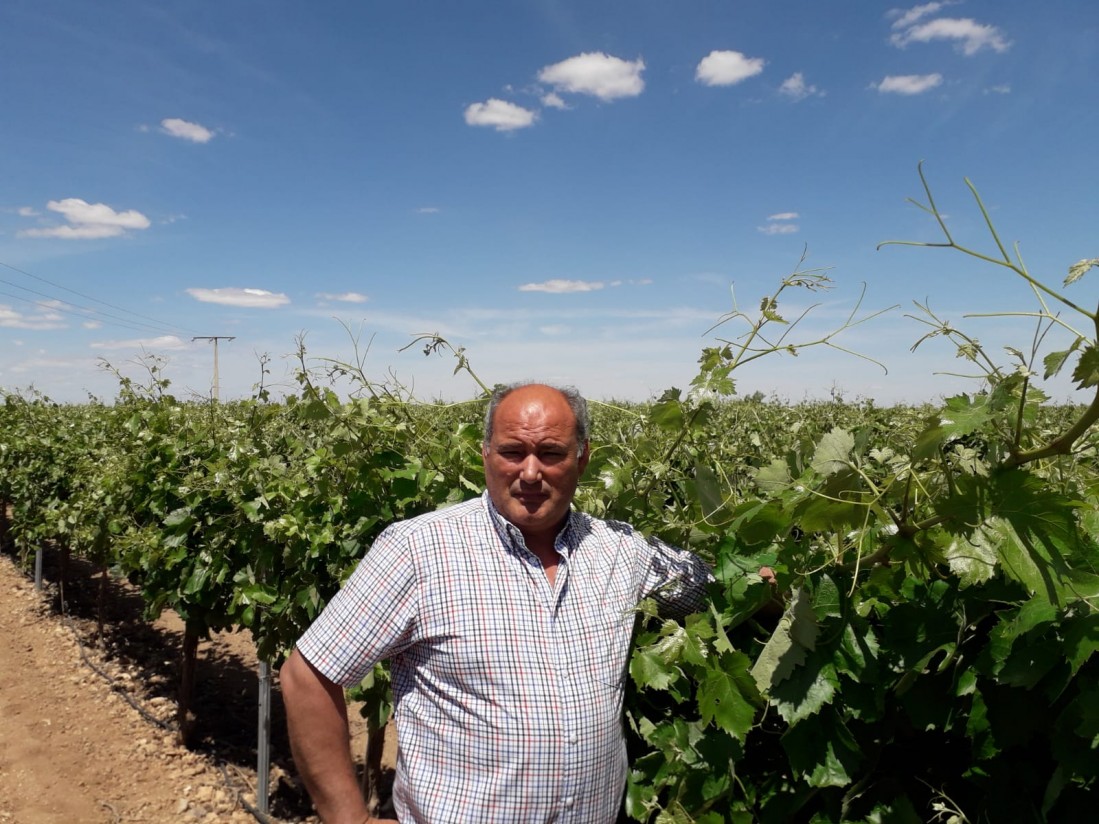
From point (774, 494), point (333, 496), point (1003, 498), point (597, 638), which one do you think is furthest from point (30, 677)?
point (1003, 498)

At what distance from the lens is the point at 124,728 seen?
688 cm

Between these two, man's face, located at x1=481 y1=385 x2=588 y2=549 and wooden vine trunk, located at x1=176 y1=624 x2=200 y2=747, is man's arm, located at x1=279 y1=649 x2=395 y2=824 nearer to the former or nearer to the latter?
man's face, located at x1=481 y1=385 x2=588 y2=549

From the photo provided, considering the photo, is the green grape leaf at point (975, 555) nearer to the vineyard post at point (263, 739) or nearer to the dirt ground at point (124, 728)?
the vineyard post at point (263, 739)

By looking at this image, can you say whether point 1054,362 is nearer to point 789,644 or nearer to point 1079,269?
point 1079,269

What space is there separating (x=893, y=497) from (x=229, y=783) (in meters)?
5.97

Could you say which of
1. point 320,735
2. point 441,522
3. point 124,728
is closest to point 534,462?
point 441,522

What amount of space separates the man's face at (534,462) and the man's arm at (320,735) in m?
0.64

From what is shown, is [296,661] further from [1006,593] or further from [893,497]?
[1006,593]

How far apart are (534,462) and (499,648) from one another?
497 millimetres

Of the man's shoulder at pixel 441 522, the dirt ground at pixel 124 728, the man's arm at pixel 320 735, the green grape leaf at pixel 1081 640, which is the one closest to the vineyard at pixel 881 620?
the green grape leaf at pixel 1081 640

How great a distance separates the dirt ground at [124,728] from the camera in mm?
5590

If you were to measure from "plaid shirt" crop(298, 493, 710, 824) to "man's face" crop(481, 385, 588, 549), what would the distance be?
71mm

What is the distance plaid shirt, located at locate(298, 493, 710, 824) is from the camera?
6.09 ft

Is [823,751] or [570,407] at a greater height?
[570,407]
